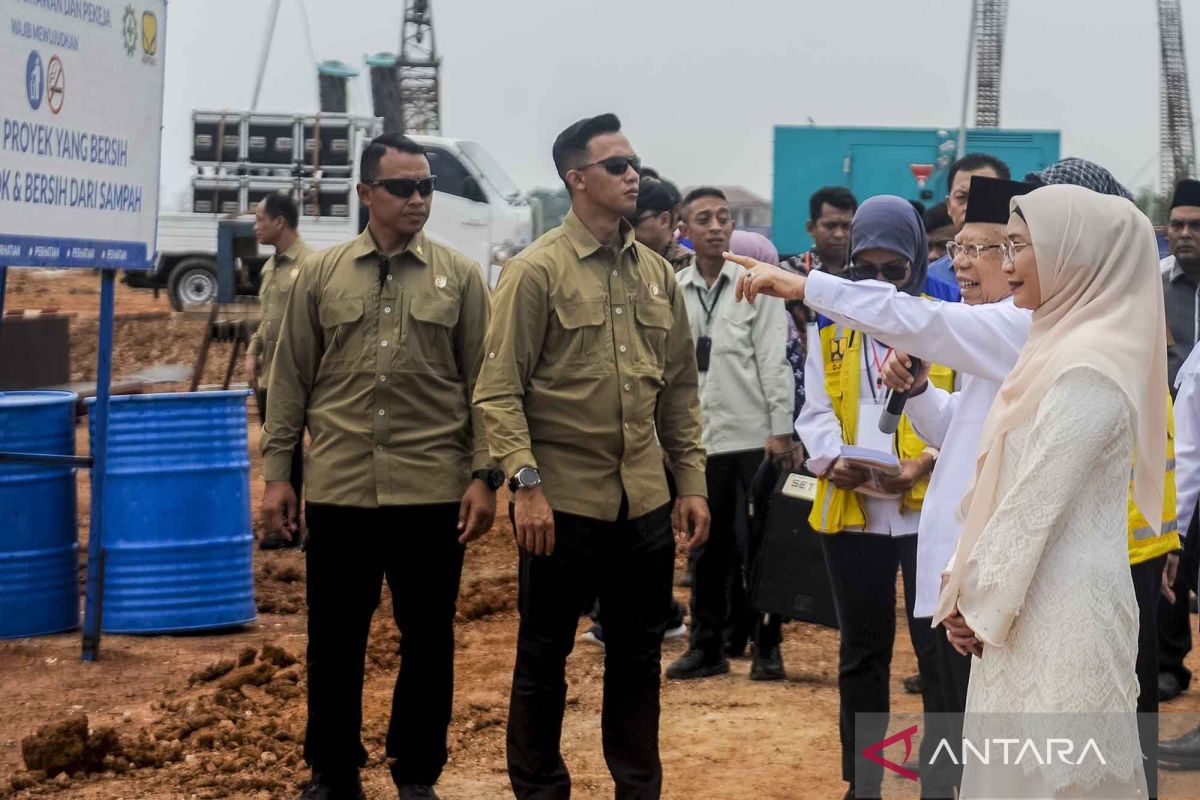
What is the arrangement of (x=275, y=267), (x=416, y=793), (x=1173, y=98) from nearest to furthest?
(x=416, y=793) → (x=275, y=267) → (x=1173, y=98)

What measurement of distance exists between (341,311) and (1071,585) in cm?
268

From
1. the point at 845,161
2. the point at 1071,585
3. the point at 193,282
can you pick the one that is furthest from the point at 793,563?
the point at 193,282

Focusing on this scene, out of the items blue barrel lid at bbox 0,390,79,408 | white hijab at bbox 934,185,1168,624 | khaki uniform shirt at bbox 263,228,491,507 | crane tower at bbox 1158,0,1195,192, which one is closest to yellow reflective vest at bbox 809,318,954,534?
khaki uniform shirt at bbox 263,228,491,507

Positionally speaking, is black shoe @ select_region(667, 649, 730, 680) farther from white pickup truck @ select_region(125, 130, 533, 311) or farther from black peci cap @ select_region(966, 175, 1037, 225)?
white pickup truck @ select_region(125, 130, 533, 311)

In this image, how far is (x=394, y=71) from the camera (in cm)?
3941

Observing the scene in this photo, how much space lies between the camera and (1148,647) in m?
4.35

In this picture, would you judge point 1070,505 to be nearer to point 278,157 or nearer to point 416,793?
Answer: point 416,793

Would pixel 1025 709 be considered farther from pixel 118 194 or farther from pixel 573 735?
pixel 118 194

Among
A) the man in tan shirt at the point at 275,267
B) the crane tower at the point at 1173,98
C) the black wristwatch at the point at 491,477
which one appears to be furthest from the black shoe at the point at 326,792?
the crane tower at the point at 1173,98

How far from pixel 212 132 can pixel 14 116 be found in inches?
724

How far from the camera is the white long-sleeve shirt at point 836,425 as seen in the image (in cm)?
482

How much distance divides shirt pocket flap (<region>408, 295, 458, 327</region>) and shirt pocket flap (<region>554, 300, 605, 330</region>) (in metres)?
0.65

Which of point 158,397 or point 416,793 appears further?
point 158,397

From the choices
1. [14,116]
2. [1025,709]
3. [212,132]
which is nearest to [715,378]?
[14,116]
